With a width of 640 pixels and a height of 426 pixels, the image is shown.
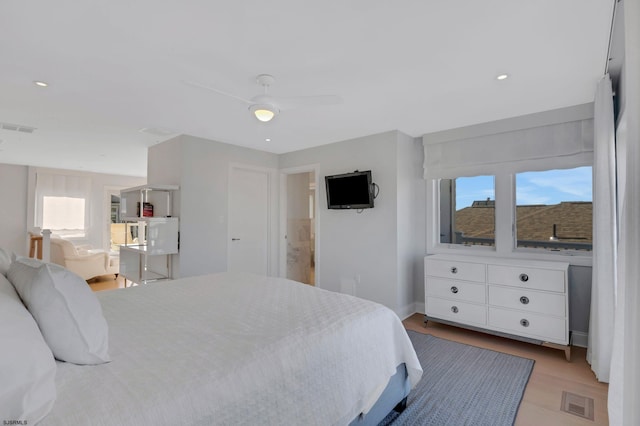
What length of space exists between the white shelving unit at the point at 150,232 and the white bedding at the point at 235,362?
66.7 inches

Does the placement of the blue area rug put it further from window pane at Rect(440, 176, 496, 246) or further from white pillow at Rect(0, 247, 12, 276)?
white pillow at Rect(0, 247, 12, 276)

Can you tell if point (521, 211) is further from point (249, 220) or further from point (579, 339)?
point (249, 220)

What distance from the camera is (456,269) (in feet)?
11.1

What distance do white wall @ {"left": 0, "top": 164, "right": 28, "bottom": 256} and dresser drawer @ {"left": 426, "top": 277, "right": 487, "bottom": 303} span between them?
7.94 metres

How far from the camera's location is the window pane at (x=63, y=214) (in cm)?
687

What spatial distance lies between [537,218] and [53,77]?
4683 millimetres

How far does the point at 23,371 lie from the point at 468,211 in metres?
4.09

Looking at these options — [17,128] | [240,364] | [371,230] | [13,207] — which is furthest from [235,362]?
[13,207]

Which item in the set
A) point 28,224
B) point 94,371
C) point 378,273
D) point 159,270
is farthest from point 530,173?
point 28,224

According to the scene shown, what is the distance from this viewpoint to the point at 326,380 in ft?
4.69

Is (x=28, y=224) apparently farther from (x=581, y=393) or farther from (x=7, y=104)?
(x=581, y=393)

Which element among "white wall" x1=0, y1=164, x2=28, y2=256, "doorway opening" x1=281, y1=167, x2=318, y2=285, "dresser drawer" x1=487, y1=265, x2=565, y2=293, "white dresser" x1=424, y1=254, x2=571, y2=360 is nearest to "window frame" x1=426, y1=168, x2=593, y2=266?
"white dresser" x1=424, y1=254, x2=571, y2=360

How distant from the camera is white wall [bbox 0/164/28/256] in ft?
20.8

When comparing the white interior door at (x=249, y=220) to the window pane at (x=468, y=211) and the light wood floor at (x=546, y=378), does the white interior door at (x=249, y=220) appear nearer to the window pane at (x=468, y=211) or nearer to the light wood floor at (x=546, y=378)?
the light wood floor at (x=546, y=378)
